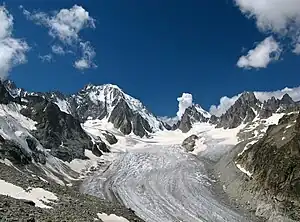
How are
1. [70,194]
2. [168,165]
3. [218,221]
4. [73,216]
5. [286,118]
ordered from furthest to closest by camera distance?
[168,165] < [286,118] < [218,221] < [70,194] < [73,216]

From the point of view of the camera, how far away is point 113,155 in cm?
14988

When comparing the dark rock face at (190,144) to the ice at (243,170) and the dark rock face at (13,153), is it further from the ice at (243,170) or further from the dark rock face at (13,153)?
the dark rock face at (13,153)

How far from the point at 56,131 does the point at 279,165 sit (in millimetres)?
83181

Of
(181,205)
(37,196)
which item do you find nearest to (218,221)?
(181,205)

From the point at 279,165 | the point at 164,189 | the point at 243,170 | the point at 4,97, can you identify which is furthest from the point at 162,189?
the point at 4,97

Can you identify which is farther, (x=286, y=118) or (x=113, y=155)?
(x=113, y=155)

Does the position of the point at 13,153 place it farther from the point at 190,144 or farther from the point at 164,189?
the point at 190,144

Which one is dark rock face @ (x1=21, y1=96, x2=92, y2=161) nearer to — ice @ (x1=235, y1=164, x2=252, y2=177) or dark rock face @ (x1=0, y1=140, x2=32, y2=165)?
dark rock face @ (x1=0, y1=140, x2=32, y2=165)

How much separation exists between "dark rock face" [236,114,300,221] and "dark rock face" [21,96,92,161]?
52.1 metres

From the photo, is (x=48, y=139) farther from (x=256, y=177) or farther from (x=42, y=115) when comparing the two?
(x=256, y=177)

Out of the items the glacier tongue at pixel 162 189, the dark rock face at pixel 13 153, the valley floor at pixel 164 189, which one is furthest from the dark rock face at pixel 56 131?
the dark rock face at pixel 13 153

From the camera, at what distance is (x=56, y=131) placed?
443 feet

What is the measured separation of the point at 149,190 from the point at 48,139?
4942cm

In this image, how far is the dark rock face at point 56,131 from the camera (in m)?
118
